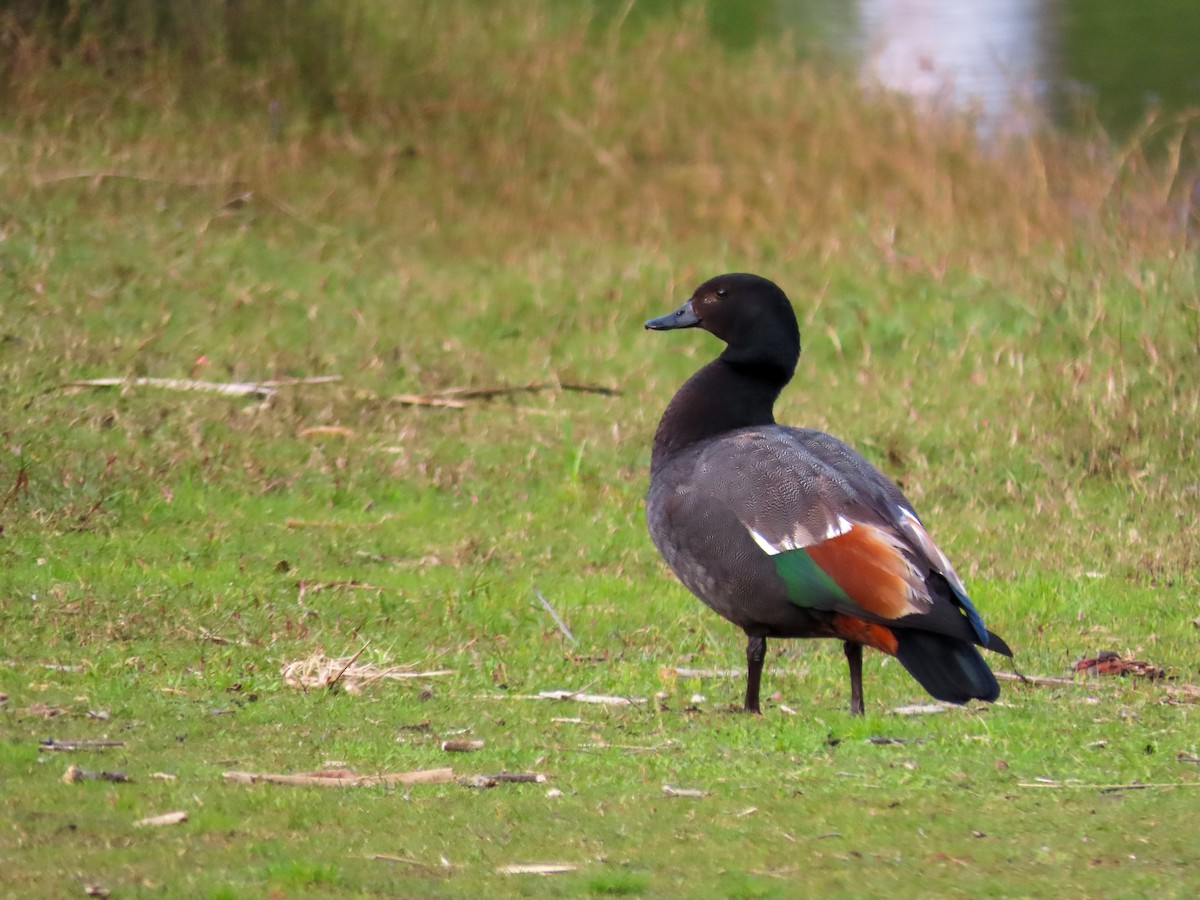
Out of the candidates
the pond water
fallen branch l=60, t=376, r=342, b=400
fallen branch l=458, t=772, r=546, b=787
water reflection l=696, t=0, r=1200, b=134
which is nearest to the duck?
fallen branch l=458, t=772, r=546, b=787

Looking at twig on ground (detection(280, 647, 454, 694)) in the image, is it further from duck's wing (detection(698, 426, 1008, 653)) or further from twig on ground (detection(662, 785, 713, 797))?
twig on ground (detection(662, 785, 713, 797))

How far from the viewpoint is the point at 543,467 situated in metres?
11.3

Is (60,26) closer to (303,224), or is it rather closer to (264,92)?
(264,92)

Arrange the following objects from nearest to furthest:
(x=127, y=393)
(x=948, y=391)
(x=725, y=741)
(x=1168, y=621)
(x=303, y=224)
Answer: (x=725, y=741) → (x=1168, y=621) → (x=127, y=393) → (x=948, y=391) → (x=303, y=224)

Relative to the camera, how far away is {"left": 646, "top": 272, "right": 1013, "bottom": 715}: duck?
6.27m

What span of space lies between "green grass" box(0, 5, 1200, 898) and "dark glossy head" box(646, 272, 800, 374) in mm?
1341

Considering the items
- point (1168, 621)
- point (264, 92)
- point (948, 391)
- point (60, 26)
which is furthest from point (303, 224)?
point (1168, 621)

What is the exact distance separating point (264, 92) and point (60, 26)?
2.01 meters

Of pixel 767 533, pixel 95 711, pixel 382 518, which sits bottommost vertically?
pixel 382 518

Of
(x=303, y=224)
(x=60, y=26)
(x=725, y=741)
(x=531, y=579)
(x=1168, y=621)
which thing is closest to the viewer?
(x=725, y=741)

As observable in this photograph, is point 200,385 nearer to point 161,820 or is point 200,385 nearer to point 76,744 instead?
point 76,744

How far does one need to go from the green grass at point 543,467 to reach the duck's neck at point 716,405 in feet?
3.17

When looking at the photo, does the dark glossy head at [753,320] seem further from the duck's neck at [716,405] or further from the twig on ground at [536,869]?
the twig on ground at [536,869]

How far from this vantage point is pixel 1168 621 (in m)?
8.62
